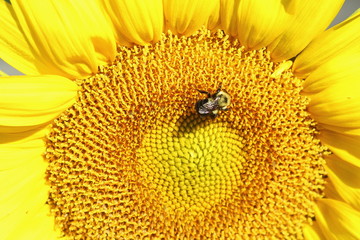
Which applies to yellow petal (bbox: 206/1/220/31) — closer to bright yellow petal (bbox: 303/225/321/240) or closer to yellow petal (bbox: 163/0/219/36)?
yellow petal (bbox: 163/0/219/36)

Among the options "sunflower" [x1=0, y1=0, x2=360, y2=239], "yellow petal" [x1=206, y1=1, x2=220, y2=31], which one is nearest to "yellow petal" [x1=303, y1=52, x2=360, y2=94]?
"sunflower" [x1=0, y1=0, x2=360, y2=239]

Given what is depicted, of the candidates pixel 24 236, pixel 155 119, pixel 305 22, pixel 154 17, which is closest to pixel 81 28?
pixel 154 17

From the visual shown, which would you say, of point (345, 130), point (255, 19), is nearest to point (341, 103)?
point (345, 130)

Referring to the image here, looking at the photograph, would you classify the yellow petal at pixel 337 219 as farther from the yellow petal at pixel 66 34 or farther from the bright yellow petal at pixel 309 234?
the yellow petal at pixel 66 34

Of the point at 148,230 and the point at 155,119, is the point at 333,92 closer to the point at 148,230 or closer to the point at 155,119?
the point at 155,119

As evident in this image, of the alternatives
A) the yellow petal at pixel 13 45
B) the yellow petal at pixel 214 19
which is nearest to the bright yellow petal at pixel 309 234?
the yellow petal at pixel 214 19
